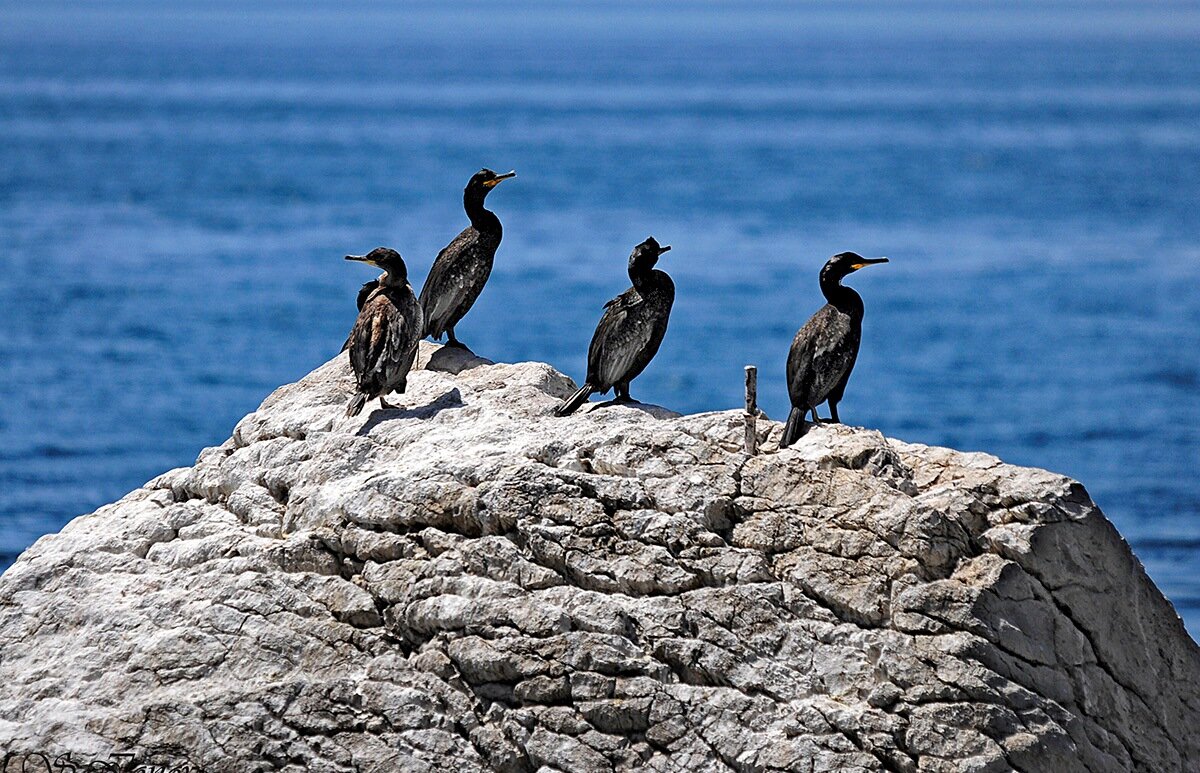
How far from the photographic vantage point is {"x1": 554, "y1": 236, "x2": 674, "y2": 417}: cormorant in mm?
11219

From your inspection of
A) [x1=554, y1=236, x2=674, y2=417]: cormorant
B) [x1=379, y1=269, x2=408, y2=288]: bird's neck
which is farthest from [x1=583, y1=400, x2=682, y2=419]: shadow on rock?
[x1=379, y1=269, x2=408, y2=288]: bird's neck

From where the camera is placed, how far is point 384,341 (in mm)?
11062

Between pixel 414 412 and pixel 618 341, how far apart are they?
1407mm

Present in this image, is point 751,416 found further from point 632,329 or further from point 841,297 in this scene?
point 841,297

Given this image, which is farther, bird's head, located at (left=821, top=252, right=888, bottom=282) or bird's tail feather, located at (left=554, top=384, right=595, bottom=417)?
bird's head, located at (left=821, top=252, right=888, bottom=282)

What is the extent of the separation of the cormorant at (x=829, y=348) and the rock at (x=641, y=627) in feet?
2.02

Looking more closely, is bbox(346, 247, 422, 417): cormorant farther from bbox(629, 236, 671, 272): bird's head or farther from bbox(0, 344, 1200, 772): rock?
bbox(629, 236, 671, 272): bird's head

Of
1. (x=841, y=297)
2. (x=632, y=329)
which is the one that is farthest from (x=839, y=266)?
(x=632, y=329)

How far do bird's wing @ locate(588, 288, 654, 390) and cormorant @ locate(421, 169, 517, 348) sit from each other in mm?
1470

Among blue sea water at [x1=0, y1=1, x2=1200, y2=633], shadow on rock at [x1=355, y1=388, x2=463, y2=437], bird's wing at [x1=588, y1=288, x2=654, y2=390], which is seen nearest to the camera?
shadow on rock at [x1=355, y1=388, x2=463, y2=437]

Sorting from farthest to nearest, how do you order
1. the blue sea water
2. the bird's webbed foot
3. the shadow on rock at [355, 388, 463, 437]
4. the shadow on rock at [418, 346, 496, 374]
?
the blue sea water → the bird's webbed foot → the shadow on rock at [418, 346, 496, 374] → the shadow on rock at [355, 388, 463, 437]

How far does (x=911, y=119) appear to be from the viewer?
12331 cm

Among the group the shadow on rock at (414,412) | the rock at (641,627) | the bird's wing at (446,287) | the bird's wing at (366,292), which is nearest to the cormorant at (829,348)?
the rock at (641,627)

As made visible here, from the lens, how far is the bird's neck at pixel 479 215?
12.9 metres
